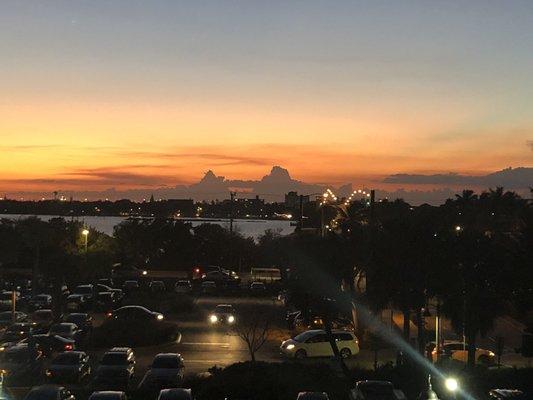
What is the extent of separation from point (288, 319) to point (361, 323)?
194 inches

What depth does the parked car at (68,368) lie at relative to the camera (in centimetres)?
2648

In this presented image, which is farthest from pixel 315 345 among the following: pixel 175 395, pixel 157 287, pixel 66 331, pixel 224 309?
pixel 157 287

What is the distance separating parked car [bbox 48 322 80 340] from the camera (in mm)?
35125

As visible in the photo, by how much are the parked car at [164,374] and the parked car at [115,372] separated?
0.79 m

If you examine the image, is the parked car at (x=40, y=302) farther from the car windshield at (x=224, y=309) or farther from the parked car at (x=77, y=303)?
the car windshield at (x=224, y=309)

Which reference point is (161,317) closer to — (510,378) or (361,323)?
(361,323)

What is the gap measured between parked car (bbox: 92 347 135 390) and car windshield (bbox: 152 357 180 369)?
1063mm

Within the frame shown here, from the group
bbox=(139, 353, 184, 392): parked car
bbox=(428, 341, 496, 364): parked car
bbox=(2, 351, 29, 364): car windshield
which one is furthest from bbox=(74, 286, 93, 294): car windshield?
bbox=(428, 341, 496, 364): parked car

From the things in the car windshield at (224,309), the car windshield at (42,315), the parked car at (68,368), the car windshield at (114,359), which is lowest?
the car windshield at (42,315)

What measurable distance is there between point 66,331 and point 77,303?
14.2m

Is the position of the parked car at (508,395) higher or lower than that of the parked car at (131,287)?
higher

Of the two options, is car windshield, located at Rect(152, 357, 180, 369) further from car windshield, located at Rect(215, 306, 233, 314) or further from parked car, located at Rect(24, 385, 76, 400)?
car windshield, located at Rect(215, 306, 233, 314)

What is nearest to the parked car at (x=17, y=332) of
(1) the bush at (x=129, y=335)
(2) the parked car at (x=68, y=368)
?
(1) the bush at (x=129, y=335)

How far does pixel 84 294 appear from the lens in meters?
53.3
